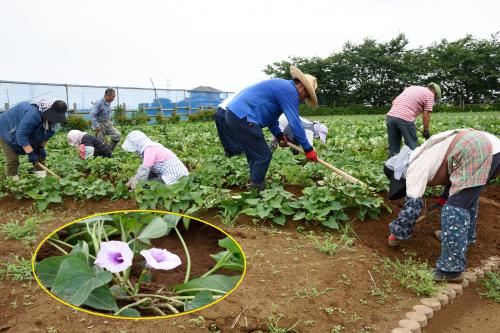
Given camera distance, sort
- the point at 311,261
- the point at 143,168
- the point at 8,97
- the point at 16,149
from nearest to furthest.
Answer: the point at 311,261, the point at 143,168, the point at 16,149, the point at 8,97

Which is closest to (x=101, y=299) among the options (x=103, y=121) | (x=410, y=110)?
(x=410, y=110)

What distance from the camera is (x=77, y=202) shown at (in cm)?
474

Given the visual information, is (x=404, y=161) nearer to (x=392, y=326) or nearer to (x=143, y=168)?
(x=392, y=326)

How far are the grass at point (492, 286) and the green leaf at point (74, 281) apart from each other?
271 cm

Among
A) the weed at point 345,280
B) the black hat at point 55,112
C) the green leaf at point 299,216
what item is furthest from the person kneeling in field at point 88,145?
the weed at point 345,280

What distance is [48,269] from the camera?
4.47 ft

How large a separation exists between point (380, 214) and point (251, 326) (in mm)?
2138

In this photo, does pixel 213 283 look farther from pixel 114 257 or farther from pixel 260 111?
pixel 260 111

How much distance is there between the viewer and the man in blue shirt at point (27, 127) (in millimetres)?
5090

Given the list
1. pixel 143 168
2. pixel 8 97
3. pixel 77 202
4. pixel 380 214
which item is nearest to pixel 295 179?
pixel 380 214

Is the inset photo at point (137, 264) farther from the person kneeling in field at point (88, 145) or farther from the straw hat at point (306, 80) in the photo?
the person kneeling in field at point (88, 145)

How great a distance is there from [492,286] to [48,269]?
2.97m

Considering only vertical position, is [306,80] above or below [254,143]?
above

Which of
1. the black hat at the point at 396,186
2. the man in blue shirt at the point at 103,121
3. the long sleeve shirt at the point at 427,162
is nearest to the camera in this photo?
the long sleeve shirt at the point at 427,162
